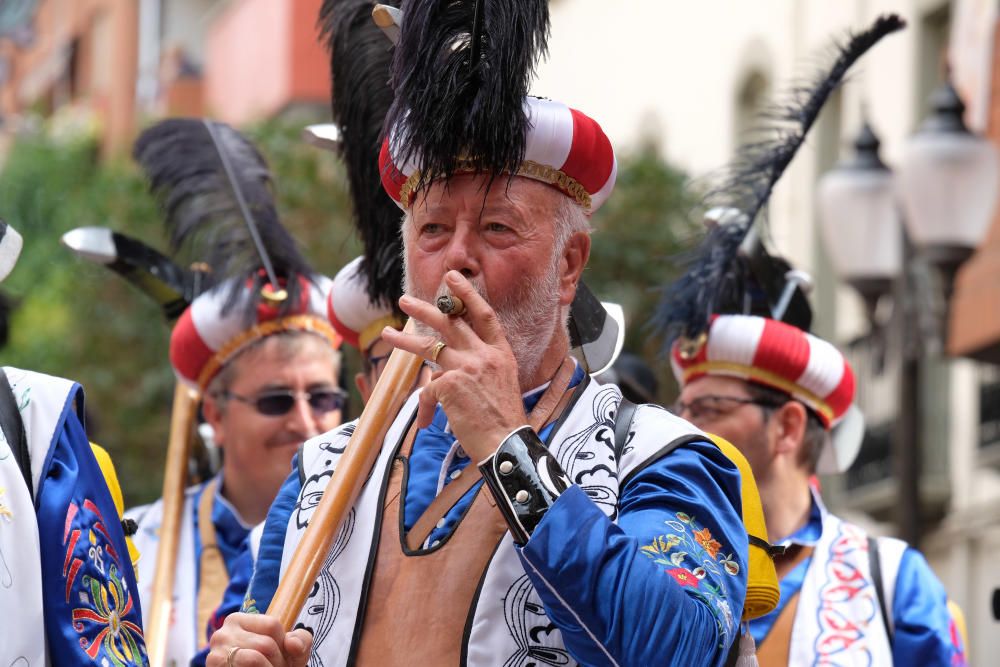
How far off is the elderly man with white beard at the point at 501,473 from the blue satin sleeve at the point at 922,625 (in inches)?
72.5

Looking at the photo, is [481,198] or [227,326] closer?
[481,198]

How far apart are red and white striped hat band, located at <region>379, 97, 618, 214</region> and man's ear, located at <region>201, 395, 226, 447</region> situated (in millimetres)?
2885

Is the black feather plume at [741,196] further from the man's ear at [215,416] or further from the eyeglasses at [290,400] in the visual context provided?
the man's ear at [215,416]

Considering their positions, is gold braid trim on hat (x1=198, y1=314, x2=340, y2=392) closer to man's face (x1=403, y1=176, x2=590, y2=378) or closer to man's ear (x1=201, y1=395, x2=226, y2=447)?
man's ear (x1=201, y1=395, x2=226, y2=447)

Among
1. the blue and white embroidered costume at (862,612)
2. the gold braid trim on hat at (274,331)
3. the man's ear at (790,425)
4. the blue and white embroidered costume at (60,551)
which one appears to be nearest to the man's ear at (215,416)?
the gold braid trim on hat at (274,331)

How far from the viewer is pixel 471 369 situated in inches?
156

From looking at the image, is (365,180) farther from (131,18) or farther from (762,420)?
(131,18)

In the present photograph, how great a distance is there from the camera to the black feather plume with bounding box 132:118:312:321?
7.07 m

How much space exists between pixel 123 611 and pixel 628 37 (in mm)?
19663

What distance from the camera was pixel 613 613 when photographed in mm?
3809

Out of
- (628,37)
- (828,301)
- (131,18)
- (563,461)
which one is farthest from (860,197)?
(131,18)

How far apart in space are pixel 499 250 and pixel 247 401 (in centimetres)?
300

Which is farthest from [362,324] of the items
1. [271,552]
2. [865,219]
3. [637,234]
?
[637,234]

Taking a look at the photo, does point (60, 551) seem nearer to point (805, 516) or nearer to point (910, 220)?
point (805, 516)
